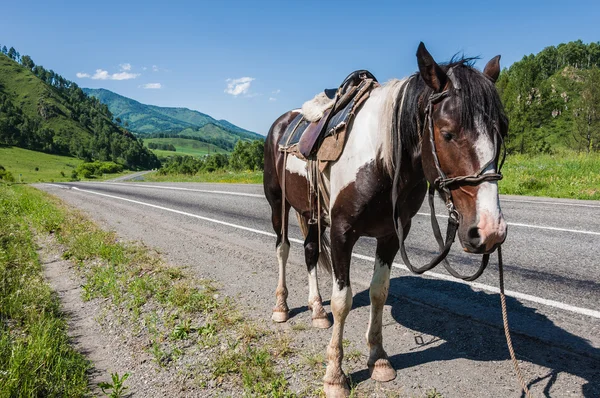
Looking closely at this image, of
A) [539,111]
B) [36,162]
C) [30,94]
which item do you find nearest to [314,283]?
[539,111]

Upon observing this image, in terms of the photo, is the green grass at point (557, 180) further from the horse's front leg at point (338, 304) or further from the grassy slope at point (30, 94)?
the grassy slope at point (30, 94)

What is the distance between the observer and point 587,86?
55.8m

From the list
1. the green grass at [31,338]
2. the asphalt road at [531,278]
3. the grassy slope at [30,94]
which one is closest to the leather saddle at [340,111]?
the asphalt road at [531,278]

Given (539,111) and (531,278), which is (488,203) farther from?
(539,111)

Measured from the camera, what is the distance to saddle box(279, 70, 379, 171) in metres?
3.04

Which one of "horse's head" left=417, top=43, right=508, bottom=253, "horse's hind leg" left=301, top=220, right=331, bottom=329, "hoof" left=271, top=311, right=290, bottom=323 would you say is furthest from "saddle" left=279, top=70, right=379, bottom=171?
"hoof" left=271, top=311, right=290, bottom=323

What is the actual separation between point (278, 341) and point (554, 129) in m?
85.8

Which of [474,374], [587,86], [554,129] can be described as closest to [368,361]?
[474,374]

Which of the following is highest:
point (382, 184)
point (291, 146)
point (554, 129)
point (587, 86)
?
point (587, 86)

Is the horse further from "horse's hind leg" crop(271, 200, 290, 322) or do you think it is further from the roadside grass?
the roadside grass

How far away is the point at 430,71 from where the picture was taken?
220 centimetres

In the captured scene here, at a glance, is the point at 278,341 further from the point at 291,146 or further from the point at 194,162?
the point at 194,162

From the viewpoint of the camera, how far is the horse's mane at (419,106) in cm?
206

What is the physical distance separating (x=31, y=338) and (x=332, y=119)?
349 centimetres
